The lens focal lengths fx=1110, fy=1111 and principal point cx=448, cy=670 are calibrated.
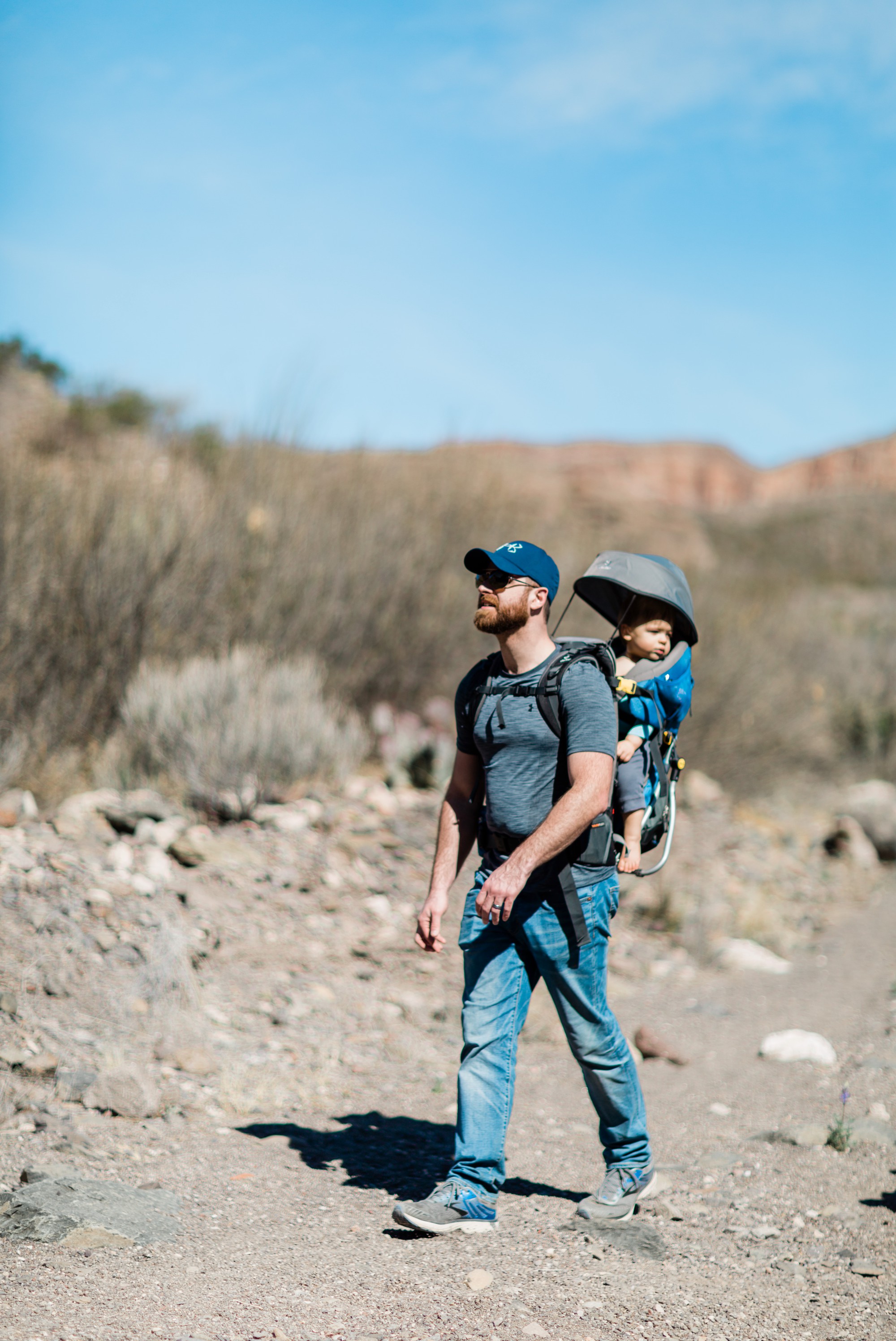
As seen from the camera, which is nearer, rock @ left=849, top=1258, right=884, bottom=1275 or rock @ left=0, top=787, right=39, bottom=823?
rock @ left=849, top=1258, right=884, bottom=1275

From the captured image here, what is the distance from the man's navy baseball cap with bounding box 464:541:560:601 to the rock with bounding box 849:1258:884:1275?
238 centimetres

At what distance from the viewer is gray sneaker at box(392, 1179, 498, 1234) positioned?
11.1 feet

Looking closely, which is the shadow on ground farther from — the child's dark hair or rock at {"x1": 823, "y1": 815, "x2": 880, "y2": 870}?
rock at {"x1": 823, "y1": 815, "x2": 880, "y2": 870}

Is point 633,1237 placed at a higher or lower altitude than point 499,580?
lower

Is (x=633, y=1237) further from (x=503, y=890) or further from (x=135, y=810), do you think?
(x=135, y=810)

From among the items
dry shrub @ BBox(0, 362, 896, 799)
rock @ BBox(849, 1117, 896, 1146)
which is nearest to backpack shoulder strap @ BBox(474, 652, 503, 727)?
rock @ BBox(849, 1117, 896, 1146)

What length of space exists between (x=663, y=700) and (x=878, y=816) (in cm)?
911

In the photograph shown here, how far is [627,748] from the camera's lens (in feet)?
11.7

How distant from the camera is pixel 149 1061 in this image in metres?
4.99

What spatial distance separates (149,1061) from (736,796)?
29.7 feet

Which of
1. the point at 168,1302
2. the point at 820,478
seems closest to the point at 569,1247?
the point at 168,1302

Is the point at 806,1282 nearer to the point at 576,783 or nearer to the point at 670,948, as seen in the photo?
the point at 576,783

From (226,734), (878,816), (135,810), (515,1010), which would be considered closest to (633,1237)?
(515,1010)

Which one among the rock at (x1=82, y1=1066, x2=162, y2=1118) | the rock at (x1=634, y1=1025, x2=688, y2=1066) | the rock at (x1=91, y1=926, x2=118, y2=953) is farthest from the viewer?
the rock at (x1=634, y1=1025, x2=688, y2=1066)
